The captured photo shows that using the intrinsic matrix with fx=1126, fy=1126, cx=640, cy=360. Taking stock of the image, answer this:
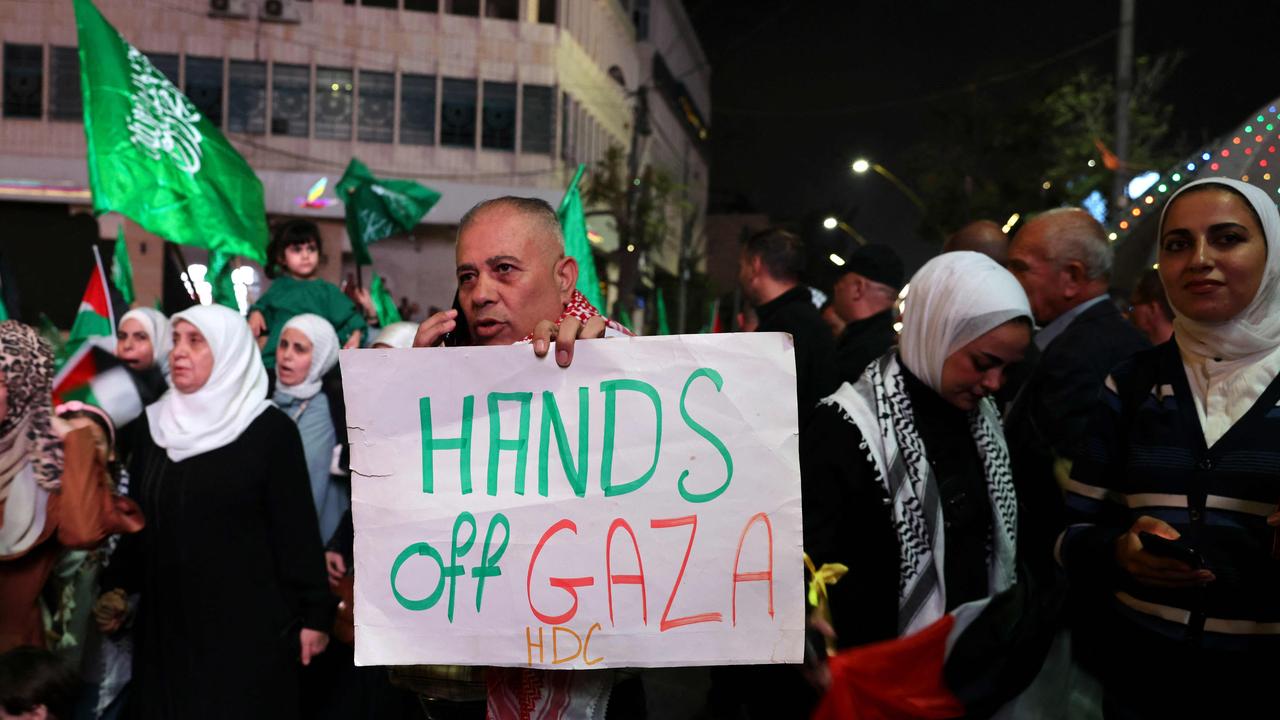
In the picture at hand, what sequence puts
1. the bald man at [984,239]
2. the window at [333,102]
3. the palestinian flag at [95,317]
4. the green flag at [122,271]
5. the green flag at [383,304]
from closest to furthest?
the bald man at [984,239] < the palestinian flag at [95,317] < the green flag at [122,271] < the green flag at [383,304] < the window at [333,102]

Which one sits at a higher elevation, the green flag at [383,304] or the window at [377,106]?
the window at [377,106]

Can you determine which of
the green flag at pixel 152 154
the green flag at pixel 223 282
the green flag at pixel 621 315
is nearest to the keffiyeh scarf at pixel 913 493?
the green flag at pixel 152 154

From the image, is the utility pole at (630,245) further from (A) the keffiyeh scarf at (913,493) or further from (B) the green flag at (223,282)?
(A) the keffiyeh scarf at (913,493)

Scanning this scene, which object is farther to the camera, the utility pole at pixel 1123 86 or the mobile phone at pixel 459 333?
the utility pole at pixel 1123 86

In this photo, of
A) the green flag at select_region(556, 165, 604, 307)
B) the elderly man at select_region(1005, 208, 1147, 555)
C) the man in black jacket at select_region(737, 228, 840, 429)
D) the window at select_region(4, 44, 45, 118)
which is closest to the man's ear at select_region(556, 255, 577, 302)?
the elderly man at select_region(1005, 208, 1147, 555)

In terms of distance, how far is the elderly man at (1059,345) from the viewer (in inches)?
154

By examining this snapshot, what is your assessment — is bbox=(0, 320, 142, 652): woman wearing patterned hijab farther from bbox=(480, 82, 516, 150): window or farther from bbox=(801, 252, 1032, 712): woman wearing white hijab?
bbox=(480, 82, 516, 150): window

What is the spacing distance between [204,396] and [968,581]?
9.47ft

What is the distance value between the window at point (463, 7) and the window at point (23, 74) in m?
12.2

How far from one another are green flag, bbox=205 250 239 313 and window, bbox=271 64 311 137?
2834cm

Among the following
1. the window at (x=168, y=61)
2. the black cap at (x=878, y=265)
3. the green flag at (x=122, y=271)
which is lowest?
the black cap at (x=878, y=265)

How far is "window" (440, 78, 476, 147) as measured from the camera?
36.7 m

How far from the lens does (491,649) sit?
7.68 ft

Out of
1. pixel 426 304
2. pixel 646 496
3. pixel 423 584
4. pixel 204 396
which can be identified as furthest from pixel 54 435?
pixel 426 304
